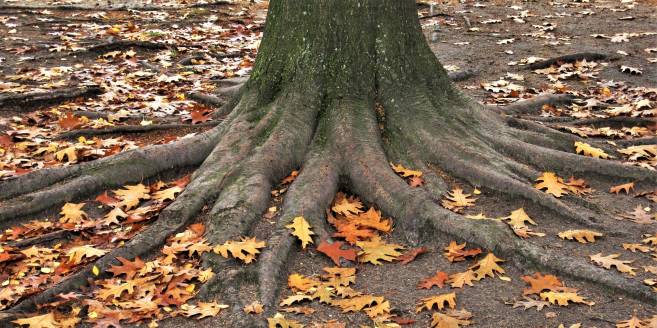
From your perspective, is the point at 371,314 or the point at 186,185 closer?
the point at 371,314

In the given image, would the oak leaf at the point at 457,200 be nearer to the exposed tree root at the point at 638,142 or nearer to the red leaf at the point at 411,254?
the red leaf at the point at 411,254

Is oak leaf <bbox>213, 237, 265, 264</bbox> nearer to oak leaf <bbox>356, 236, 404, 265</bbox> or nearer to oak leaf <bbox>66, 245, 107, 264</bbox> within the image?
oak leaf <bbox>356, 236, 404, 265</bbox>

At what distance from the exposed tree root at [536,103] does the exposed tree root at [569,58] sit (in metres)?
1.86

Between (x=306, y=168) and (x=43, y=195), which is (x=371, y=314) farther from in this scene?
(x=43, y=195)

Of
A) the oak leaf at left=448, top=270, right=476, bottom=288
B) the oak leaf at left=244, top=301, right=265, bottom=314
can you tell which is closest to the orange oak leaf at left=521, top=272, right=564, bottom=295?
the oak leaf at left=448, top=270, right=476, bottom=288

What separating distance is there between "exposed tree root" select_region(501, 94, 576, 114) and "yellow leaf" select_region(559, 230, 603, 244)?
108 inches

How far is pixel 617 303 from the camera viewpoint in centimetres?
371

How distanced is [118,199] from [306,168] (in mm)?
1546

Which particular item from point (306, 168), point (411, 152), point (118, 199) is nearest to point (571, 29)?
point (411, 152)

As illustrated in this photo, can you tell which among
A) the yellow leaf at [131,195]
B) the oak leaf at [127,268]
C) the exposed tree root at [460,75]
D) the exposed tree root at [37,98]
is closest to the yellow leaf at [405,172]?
the yellow leaf at [131,195]

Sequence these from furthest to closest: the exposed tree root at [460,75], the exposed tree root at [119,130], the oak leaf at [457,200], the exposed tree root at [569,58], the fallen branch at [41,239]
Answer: the exposed tree root at [569,58] → the exposed tree root at [460,75] → the exposed tree root at [119,130] → the oak leaf at [457,200] → the fallen branch at [41,239]

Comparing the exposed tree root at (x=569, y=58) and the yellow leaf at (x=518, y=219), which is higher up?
the exposed tree root at (x=569, y=58)

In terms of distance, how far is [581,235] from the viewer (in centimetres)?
446

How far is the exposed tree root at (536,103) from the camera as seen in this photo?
23.4 ft
